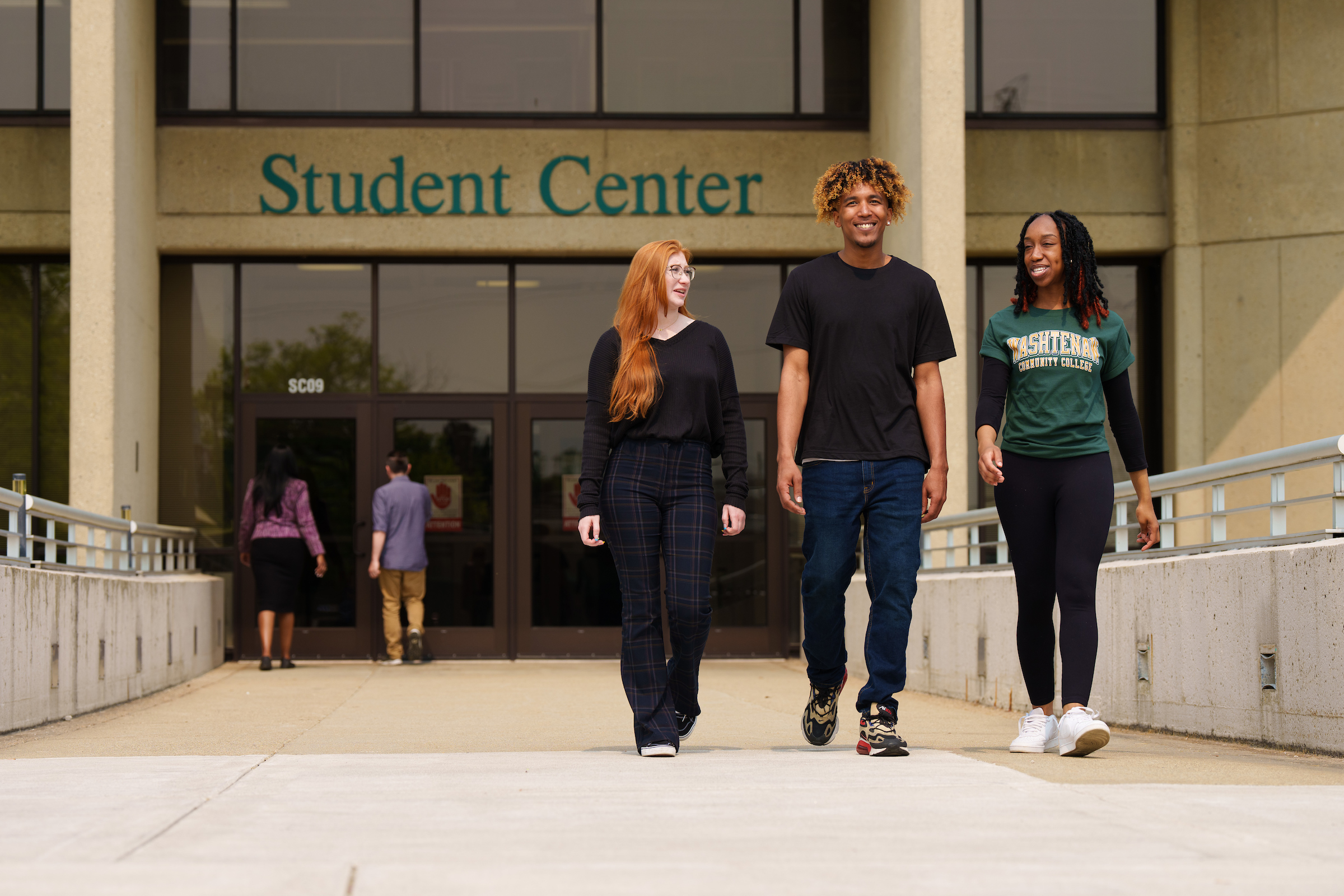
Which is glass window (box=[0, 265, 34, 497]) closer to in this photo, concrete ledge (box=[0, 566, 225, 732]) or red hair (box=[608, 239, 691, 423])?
concrete ledge (box=[0, 566, 225, 732])

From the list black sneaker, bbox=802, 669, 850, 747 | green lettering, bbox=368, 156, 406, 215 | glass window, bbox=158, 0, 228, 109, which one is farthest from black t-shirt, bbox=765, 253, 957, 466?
glass window, bbox=158, 0, 228, 109

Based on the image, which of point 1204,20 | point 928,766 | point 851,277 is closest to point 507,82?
point 1204,20

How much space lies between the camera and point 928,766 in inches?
186

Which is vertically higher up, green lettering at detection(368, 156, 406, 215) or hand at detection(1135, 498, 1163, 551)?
green lettering at detection(368, 156, 406, 215)

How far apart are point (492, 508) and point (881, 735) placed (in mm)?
9706

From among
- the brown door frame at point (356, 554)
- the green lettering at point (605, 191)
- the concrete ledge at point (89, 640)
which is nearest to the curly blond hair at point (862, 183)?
the concrete ledge at point (89, 640)

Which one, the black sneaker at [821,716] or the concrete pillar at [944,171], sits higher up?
the concrete pillar at [944,171]

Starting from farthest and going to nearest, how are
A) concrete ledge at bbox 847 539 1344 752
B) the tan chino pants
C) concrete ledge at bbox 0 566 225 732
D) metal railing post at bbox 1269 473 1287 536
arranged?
the tan chino pants → concrete ledge at bbox 0 566 225 732 → metal railing post at bbox 1269 473 1287 536 → concrete ledge at bbox 847 539 1344 752

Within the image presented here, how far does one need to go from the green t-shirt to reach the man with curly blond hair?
0.99ft

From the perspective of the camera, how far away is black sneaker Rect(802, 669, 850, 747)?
17.9ft

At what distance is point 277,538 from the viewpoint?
13.2m

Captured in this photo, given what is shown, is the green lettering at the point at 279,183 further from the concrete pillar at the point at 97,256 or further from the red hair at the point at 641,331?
the red hair at the point at 641,331

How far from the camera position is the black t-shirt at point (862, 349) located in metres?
5.21

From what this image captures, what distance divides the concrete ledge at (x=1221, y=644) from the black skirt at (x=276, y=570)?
659 cm
